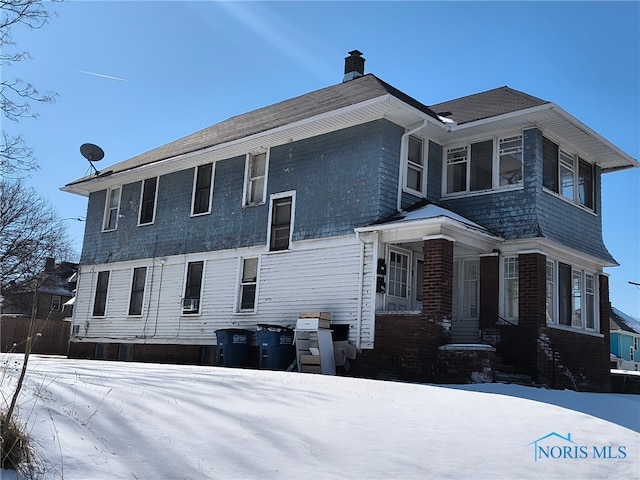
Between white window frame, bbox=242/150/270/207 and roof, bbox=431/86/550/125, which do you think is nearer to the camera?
roof, bbox=431/86/550/125

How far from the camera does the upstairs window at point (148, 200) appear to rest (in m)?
20.1

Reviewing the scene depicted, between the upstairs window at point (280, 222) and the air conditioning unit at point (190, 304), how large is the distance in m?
3.02

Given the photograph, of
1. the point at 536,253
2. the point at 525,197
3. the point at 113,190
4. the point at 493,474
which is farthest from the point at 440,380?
the point at 113,190

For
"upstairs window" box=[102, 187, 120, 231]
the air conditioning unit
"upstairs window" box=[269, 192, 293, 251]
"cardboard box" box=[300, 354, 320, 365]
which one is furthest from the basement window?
"upstairs window" box=[102, 187, 120, 231]

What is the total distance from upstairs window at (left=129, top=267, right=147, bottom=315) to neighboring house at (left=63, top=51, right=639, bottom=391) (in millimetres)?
641

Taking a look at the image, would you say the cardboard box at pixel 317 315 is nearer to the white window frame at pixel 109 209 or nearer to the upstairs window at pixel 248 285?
the upstairs window at pixel 248 285

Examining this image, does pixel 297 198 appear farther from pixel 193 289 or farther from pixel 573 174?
pixel 573 174

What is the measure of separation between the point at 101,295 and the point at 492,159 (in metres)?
13.2

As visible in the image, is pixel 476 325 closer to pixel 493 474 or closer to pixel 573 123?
pixel 573 123

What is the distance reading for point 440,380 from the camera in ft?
40.1

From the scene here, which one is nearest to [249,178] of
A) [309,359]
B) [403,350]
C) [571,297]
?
[309,359]

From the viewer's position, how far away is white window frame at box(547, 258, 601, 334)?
14.7 m

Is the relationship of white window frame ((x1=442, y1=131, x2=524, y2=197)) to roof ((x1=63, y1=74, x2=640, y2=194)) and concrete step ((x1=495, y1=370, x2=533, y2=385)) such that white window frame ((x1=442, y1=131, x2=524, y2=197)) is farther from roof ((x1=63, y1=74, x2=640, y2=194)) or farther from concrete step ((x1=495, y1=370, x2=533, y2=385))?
concrete step ((x1=495, y1=370, x2=533, y2=385))

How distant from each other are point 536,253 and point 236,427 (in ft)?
33.6
